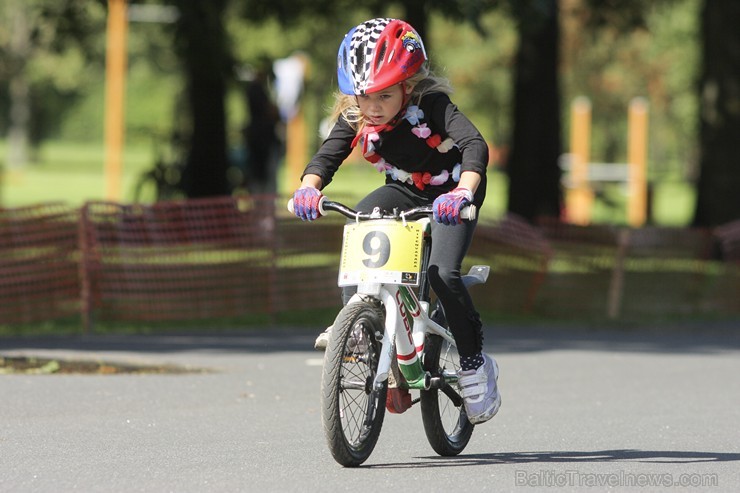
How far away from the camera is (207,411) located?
29.3ft

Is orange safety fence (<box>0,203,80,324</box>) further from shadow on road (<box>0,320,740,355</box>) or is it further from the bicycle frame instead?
the bicycle frame

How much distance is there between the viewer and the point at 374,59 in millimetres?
6750

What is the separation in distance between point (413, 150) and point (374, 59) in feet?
1.71

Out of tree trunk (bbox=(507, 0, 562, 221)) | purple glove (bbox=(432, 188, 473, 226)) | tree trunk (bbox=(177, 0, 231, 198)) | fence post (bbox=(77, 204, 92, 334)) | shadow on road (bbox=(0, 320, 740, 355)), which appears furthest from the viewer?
tree trunk (bbox=(177, 0, 231, 198))

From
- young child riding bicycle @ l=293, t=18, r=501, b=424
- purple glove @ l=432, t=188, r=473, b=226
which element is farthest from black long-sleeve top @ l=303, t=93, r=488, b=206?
purple glove @ l=432, t=188, r=473, b=226

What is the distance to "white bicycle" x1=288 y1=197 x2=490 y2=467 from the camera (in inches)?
260

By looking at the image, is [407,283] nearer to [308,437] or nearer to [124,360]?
[308,437]

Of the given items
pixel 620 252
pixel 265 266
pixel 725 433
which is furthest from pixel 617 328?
pixel 725 433

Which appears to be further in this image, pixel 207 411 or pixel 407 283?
pixel 207 411

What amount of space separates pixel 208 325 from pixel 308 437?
6.35 m

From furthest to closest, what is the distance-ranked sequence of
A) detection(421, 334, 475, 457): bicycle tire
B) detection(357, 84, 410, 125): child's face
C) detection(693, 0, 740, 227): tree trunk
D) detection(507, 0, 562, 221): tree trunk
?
detection(693, 0, 740, 227): tree trunk
detection(507, 0, 562, 221): tree trunk
detection(421, 334, 475, 457): bicycle tire
detection(357, 84, 410, 125): child's face

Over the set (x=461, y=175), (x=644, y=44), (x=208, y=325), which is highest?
(x=644, y=44)

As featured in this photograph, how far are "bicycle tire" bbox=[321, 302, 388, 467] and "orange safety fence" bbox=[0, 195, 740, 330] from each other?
6840mm

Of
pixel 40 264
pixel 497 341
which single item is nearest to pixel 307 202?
pixel 497 341
